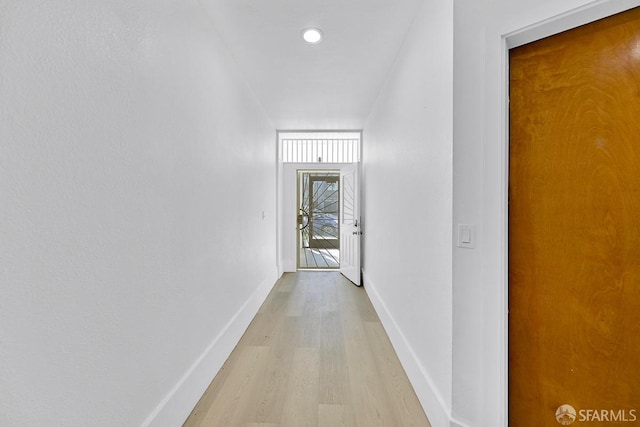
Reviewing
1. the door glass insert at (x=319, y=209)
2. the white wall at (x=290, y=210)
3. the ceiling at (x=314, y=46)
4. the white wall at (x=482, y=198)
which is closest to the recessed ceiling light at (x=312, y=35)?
the ceiling at (x=314, y=46)

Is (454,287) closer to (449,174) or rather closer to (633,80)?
(449,174)

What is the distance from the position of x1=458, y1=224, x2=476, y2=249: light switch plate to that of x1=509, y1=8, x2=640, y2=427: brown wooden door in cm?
16

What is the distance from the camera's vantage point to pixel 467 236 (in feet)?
4.37

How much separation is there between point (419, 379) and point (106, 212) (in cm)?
187

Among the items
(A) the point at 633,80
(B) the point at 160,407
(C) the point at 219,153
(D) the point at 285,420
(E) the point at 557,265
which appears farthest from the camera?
(C) the point at 219,153

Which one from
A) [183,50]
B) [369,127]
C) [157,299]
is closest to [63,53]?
[183,50]

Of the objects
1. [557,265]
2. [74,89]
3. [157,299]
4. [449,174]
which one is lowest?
[157,299]

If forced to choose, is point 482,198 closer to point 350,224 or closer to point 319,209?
point 350,224

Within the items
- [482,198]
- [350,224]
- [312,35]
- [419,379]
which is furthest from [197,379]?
[350,224]

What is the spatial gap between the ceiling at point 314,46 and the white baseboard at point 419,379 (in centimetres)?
226

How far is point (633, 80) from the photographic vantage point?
1089mm

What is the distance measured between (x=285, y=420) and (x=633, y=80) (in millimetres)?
2224

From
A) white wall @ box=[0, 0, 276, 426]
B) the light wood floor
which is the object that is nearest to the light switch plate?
the light wood floor

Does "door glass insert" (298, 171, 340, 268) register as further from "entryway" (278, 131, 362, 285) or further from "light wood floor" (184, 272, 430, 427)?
"light wood floor" (184, 272, 430, 427)
